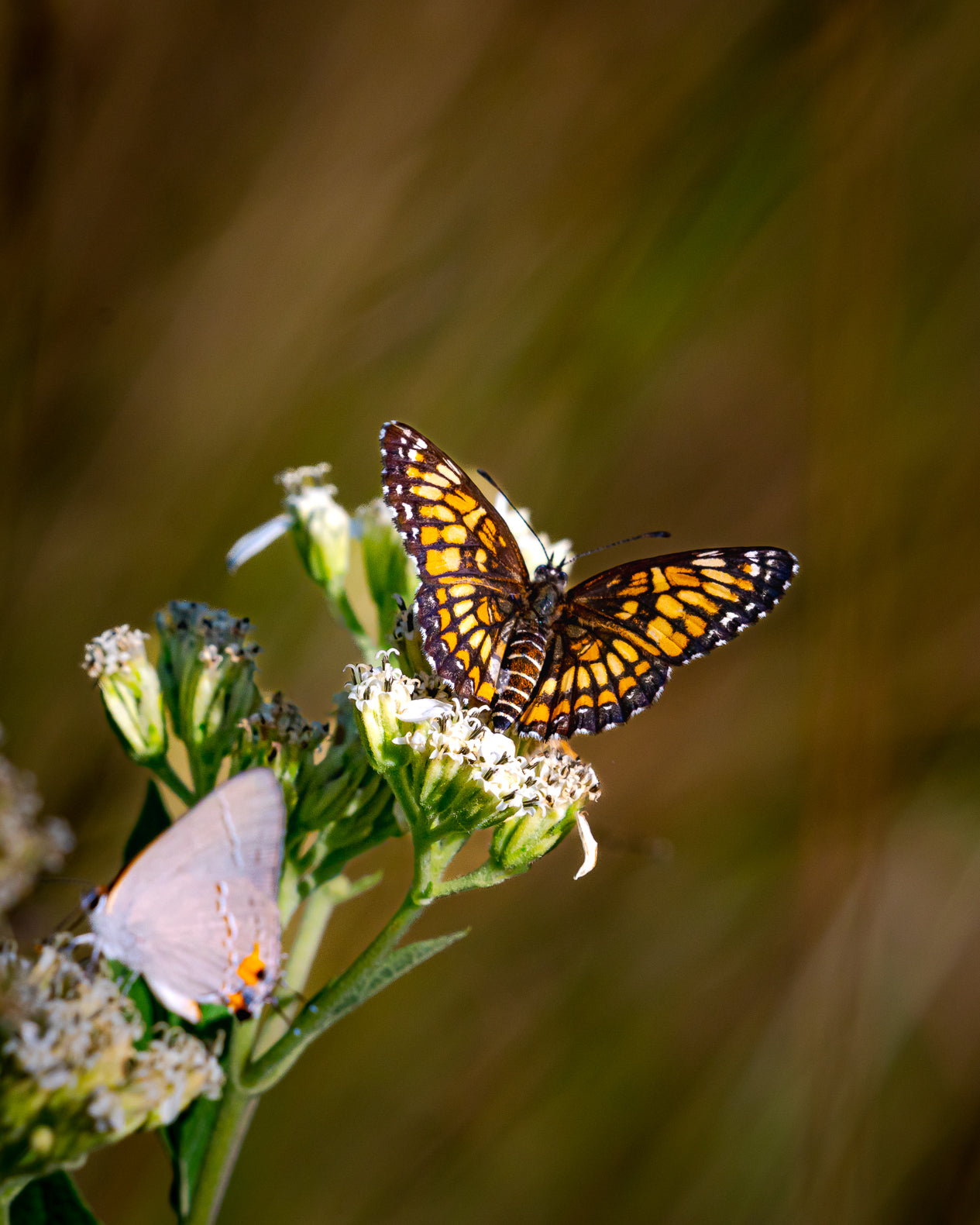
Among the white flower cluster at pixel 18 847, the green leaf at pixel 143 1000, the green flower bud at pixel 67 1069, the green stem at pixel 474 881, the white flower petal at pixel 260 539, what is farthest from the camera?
the white flower petal at pixel 260 539

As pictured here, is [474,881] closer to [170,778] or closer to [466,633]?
[466,633]

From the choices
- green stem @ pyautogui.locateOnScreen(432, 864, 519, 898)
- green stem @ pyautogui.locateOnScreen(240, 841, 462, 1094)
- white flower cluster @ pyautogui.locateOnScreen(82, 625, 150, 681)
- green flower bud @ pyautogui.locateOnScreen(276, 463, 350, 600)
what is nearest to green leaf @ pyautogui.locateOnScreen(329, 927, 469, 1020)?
green stem @ pyautogui.locateOnScreen(240, 841, 462, 1094)

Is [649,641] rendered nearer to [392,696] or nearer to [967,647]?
[392,696]

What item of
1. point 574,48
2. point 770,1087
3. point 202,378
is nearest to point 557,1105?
point 770,1087

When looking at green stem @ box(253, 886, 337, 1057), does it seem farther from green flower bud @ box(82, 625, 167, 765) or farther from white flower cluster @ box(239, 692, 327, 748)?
green flower bud @ box(82, 625, 167, 765)

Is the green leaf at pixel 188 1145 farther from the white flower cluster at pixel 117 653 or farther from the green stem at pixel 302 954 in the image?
the white flower cluster at pixel 117 653

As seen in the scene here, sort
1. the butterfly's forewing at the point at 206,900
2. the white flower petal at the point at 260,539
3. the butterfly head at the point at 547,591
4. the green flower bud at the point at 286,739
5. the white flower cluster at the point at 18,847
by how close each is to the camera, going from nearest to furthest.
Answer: the white flower cluster at the point at 18,847 < the butterfly's forewing at the point at 206,900 < the green flower bud at the point at 286,739 < the butterfly head at the point at 547,591 < the white flower petal at the point at 260,539

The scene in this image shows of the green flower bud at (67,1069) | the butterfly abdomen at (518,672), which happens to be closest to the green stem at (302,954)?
the green flower bud at (67,1069)
